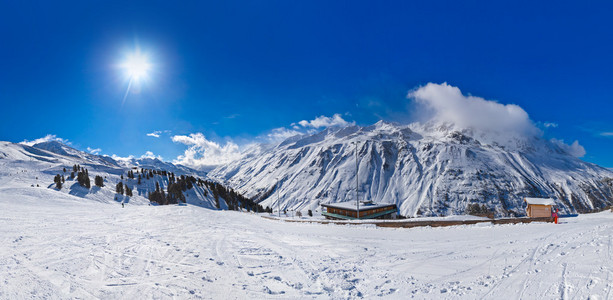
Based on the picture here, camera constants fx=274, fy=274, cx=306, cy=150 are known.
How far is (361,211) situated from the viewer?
2384 inches

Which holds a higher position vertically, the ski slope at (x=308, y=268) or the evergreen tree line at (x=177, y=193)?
the evergreen tree line at (x=177, y=193)

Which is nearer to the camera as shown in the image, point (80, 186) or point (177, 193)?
point (80, 186)

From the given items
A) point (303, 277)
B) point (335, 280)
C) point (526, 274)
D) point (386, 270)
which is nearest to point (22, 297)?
point (303, 277)

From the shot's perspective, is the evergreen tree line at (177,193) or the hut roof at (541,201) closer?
the hut roof at (541,201)

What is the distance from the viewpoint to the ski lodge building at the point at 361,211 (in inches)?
2386

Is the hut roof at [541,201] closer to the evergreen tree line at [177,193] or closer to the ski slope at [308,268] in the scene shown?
the ski slope at [308,268]

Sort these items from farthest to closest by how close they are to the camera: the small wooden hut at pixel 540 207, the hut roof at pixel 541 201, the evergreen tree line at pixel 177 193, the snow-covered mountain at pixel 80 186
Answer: the evergreen tree line at pixel 177 193 → the snow-covered mountain at pixel 80 186 → the small wooden hut at pixel 540 207 → the hut roof at pixel 541 201

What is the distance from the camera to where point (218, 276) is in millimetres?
9609

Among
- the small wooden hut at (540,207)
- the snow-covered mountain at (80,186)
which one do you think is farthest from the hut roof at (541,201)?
the snow-covered mountain at (80,186)

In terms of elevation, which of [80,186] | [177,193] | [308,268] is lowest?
[308,268]

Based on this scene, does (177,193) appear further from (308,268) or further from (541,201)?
(541,201)

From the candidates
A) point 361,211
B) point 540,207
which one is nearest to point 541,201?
point 540,207

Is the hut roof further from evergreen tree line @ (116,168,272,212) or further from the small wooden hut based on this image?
evergreen tree line @ (116,168,272,212)

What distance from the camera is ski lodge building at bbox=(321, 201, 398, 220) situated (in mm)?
60594
